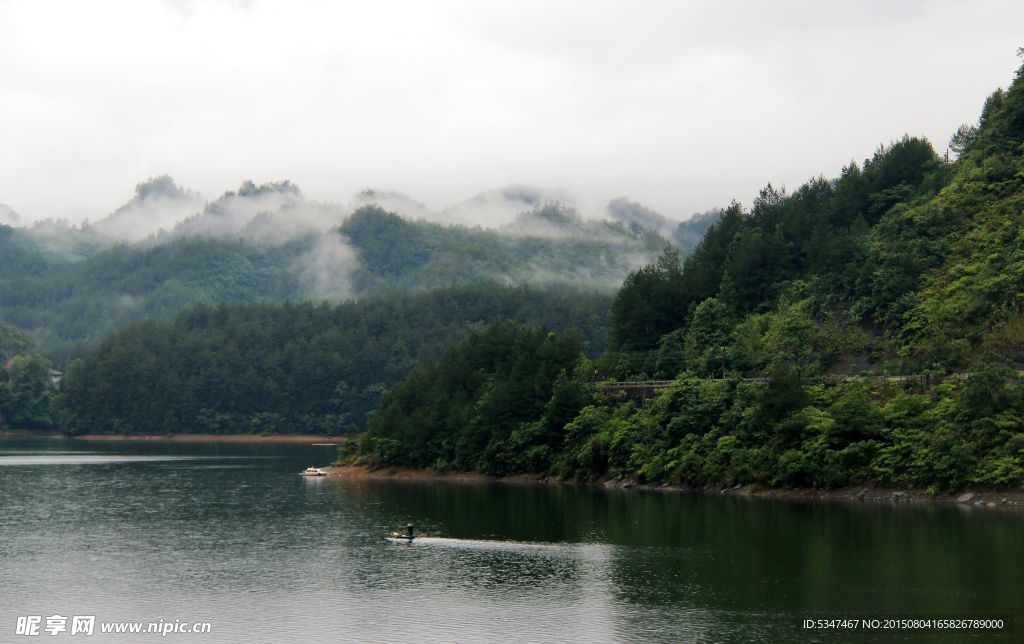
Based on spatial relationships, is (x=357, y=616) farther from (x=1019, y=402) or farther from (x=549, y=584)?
(x=1019, y=402)

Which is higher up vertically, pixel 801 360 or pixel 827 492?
pixel 801 360

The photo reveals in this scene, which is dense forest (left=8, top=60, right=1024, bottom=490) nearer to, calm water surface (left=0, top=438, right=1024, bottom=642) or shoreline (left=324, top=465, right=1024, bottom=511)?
shoreline (left=324, top=465, right=1024, bottom=511)

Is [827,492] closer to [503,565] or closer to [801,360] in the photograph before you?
[801,360]

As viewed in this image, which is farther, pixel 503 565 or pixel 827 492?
pixel 827 492

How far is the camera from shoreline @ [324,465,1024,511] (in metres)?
87.7

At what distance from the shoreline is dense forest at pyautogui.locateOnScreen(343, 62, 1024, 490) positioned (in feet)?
2.94

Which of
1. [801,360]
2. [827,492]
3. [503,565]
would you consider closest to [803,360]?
[801,360]

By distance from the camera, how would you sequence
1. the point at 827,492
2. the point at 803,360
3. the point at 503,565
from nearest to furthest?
the point at 503,565
the point at 827,492
the point at 803,360

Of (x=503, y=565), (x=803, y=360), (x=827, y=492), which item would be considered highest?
(x=803, y=360)

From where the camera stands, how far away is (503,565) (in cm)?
6700

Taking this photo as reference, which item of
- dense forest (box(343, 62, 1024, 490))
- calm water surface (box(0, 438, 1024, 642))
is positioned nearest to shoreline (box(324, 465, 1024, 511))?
dense forest (box(343, 62, 1024, 490))

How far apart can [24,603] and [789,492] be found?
2568 inches

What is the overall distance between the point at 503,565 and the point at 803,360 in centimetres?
5987

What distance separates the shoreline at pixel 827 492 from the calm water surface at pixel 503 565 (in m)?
3.80
